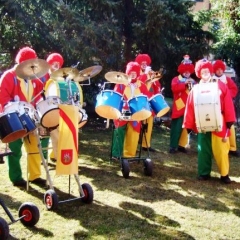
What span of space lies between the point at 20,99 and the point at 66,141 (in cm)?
114

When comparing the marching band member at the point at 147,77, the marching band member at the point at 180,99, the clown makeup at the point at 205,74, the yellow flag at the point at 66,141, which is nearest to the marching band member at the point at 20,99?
the yellow flag at the point at 66,141

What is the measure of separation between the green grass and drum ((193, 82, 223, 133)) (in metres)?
0.88

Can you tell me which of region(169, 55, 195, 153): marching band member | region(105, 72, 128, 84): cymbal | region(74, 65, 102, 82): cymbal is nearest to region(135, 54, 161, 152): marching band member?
region(169, 55, 195, 153): marching band member

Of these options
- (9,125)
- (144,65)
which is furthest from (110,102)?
(144,65)

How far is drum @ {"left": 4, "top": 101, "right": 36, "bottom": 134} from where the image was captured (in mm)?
4430

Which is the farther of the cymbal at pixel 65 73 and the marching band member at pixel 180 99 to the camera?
the marching band member at pixel 180 99

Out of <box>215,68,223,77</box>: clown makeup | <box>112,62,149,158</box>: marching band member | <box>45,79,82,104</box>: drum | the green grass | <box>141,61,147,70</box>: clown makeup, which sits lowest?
the green grass

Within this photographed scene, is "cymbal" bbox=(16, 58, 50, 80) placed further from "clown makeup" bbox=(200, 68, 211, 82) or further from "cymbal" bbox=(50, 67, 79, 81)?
"clown makeup" bbox=(200, 68, 211, 82)

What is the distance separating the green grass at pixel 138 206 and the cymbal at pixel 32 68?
155 cm

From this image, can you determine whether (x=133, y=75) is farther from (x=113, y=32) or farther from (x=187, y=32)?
(x=187, y=32)

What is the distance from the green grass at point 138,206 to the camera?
14.1 ft

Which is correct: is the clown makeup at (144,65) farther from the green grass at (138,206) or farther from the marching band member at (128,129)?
the green grass at (138,206)

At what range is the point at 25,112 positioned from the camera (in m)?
4.65

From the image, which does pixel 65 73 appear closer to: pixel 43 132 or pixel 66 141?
pixel 66 141
